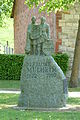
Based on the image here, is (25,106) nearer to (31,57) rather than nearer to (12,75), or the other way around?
(31,57)

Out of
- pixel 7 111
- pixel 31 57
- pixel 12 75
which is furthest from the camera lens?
pixel 12 75

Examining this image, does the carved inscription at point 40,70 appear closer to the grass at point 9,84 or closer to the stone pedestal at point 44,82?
the stone pedestal at point 44,82

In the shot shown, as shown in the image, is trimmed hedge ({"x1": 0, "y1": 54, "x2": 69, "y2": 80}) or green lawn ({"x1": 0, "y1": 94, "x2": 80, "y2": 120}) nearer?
green lawn ({"x1": 0, "y1": 94, "x2": 80, "y2": 120})

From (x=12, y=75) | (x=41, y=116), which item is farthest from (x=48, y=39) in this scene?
(x=12, y=75)

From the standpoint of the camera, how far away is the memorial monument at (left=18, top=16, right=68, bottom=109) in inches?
602

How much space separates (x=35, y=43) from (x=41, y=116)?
2.78 metres

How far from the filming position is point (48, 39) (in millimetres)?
15516

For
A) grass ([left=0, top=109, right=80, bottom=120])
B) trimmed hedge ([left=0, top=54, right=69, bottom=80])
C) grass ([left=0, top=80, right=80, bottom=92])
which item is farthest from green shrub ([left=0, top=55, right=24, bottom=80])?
grass ([left=0, top=109, right=80, bottom=120])

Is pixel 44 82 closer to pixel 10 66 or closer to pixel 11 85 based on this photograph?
pixel 11 85

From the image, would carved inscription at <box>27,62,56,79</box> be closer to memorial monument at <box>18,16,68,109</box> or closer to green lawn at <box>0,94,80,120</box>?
memorial monument at <box>18,16,68,109</box>

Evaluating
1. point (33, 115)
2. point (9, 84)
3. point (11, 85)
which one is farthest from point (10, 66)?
point (33, 115)

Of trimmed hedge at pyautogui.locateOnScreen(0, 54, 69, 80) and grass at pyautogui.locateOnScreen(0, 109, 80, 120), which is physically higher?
grass at pyautogui.locateOnScreen(0, 109, 80, 120)

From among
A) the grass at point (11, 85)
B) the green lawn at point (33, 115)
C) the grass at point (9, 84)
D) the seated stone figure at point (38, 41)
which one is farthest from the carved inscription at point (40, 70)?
the grass at point (9, 84)

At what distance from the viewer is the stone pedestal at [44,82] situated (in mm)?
15289
